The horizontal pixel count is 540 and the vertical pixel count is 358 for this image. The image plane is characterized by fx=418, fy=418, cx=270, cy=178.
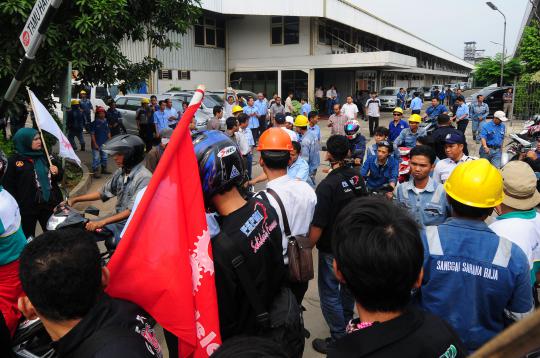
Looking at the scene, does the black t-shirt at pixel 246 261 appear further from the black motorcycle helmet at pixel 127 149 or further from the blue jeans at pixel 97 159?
the blue jeans at pixel 97 159

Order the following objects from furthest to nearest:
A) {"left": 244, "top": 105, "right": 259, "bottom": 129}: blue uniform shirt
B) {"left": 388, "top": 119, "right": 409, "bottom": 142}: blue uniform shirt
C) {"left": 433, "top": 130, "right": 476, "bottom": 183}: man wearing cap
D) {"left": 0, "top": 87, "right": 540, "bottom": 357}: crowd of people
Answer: {"left": 244, "top": 105, "right": 259, "bottom": 129}: blue uniform shirt, {"left": 388, "top": 119, "right": 409, "bottom": 142}: blue uniform shirt, {"left": 433, "top": 130, "right": 476, "bottom": 183}: man wearing cap, {"left": 0, "top": 87, "right": 540, "bottom": 357}: crowd of people

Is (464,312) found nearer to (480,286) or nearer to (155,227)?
(480,286)

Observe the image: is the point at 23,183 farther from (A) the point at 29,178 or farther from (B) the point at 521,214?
(B) the point at 521,214

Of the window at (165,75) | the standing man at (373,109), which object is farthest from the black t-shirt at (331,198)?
the window at (165,75)

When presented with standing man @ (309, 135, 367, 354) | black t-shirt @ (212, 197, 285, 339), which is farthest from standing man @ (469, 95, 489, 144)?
black t-shirt @ (212, 197, 285, 339)

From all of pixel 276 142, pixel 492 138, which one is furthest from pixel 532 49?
pixel 276 142

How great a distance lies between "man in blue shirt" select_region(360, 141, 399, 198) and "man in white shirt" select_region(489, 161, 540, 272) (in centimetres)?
270

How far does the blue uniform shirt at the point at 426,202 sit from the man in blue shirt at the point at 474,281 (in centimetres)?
165

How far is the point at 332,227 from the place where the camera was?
328 cm

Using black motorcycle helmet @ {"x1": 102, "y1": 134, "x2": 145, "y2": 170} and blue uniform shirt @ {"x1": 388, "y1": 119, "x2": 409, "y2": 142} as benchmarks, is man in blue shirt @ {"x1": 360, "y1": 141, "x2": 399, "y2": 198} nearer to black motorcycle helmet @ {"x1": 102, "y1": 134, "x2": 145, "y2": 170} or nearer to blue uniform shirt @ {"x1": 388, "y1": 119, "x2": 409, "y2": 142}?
black motorcycle helmet @ {"x1": 102, "y1": 134, "x2": 145, "y2": 170}

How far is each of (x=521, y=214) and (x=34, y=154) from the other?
4.66 m

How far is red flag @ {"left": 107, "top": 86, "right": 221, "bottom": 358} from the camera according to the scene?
5.55ft

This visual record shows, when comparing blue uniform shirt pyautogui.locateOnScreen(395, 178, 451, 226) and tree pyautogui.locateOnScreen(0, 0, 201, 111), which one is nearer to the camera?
blue uniform shirt pyautogui.locateOnScreen(395, 178, 451, 226)

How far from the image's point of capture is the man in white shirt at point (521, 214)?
239cm
